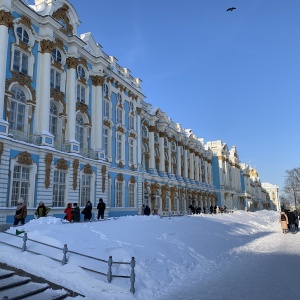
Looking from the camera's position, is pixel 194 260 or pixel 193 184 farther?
pixel 193 184

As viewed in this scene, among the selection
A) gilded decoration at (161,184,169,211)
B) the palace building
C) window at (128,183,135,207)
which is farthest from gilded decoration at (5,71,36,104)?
gilded decoration at (161,184,169,211)

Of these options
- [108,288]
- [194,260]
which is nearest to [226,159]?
[194,260]

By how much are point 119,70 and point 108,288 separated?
2826cm

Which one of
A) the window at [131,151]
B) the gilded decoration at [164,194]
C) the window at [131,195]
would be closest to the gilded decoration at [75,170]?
the window at [131,195]

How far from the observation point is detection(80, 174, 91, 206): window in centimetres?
2456

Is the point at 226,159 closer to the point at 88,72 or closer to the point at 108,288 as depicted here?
the point at 88,72

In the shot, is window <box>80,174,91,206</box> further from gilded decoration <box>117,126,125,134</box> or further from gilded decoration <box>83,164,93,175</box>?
gilded decoration <box>117,126,125,134</box>

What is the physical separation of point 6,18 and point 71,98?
282 inches

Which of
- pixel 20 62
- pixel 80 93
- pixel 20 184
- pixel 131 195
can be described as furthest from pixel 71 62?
pixel 131 195

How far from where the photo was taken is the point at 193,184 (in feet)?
176

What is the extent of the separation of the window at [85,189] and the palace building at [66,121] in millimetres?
80

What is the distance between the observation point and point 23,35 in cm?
2141

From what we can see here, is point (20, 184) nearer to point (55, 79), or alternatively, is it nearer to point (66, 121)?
point (66, 121)

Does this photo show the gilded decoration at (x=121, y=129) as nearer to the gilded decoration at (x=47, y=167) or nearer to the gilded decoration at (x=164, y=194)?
the gilded decoration at (x=47, y=167)
